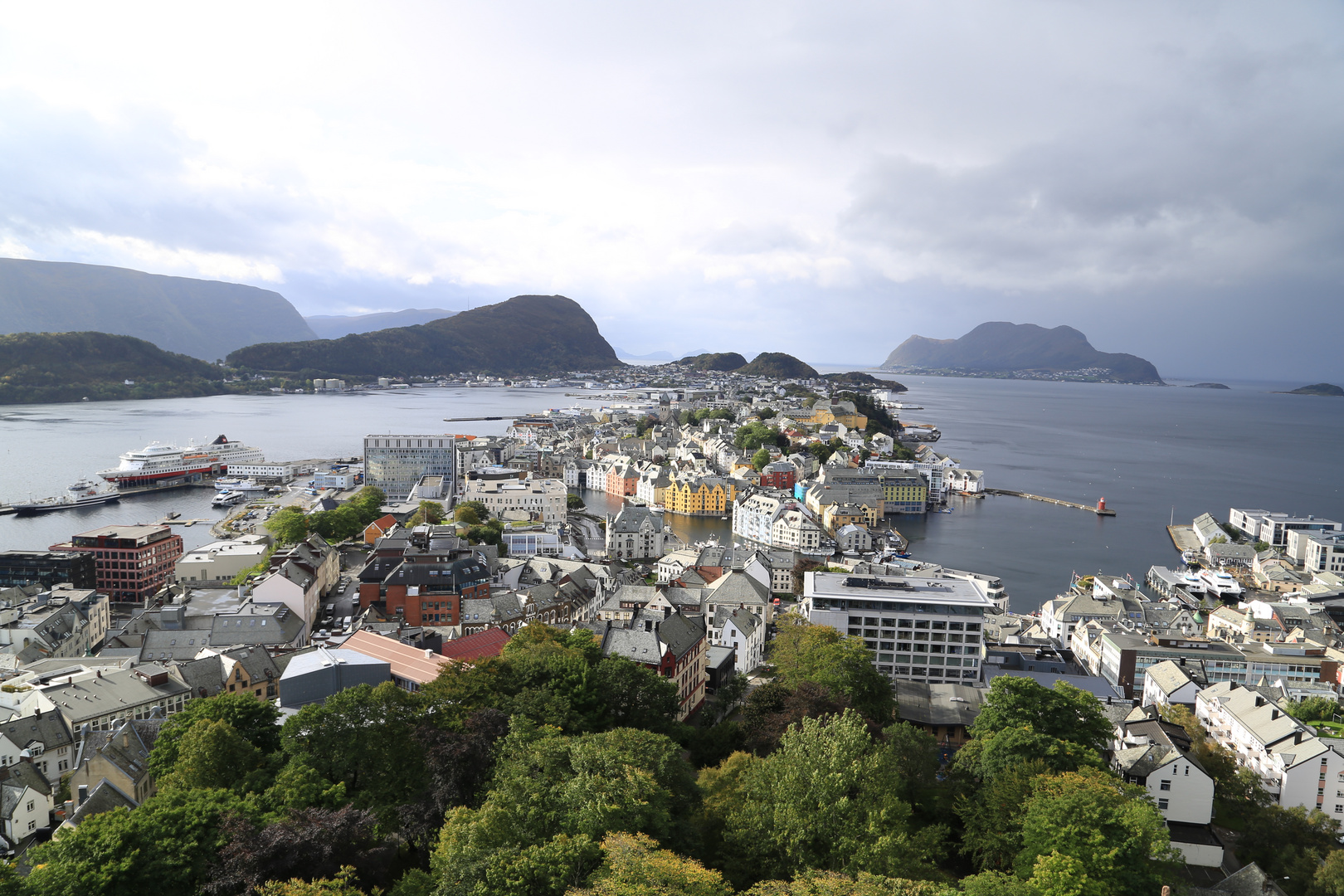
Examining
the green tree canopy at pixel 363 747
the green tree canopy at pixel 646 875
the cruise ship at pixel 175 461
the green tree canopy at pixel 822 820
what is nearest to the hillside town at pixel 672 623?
the green tree canopy at pixel 363 747

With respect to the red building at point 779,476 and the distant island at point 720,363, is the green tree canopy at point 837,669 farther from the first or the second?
the distant island at point 720,363

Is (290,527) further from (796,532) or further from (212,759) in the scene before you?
(212,759)

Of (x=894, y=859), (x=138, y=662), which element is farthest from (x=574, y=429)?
(x=894, y=859)

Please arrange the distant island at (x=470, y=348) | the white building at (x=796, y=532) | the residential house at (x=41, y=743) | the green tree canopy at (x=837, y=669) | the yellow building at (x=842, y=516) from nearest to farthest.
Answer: the residential house at (x=41, y=743) → the green tree canopy at (x=837, y=669) → the white building at (x=796, y=532) → the yellow building at (x=842, y=516) → the distant island at (x=470, y=348)

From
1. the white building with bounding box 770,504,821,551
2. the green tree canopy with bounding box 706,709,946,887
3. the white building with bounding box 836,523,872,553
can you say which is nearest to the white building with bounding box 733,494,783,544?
the white building with bounding box 770,504,821,551

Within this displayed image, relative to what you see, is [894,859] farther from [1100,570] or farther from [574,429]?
[574,429]

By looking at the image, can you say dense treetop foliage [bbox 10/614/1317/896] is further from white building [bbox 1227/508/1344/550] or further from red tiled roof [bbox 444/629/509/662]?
white building [bbox 1227/508/1344/550]

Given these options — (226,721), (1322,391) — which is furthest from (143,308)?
(1322,391)
